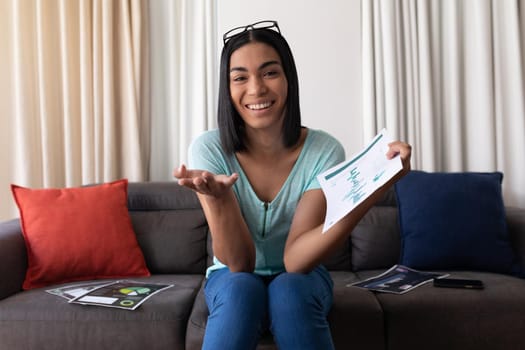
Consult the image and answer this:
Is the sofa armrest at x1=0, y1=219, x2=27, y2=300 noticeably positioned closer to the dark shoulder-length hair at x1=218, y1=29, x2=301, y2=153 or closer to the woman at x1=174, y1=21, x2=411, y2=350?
the woman at x1=174, y1=21, x2=411, y2=350

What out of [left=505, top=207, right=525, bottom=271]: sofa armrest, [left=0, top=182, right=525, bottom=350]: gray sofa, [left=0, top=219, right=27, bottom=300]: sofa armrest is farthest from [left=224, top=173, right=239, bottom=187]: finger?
[left=505, top=207, right=525, bottom=271]: sofa armrest

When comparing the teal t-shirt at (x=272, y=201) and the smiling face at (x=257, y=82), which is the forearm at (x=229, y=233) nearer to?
the teal t-shirt at (x=272, y=201)

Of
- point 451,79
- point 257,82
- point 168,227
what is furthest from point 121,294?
point 451,79

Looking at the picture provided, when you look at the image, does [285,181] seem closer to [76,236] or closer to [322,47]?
[76,236]

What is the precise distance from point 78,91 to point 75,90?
21 millimetres

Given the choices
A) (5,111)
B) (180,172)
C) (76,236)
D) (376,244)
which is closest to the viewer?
(180,172)

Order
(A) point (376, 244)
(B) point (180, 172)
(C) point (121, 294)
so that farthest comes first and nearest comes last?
(A) point (376, 244) → (C) point (121, 294) → (B) point (180, 172)

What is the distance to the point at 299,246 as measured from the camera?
48.9 inches

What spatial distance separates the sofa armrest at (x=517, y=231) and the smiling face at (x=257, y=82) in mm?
1225

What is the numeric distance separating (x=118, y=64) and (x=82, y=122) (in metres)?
0.38

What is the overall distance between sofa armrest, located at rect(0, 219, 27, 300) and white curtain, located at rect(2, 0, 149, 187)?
2.01 feet

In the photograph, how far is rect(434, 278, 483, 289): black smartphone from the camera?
1.57m

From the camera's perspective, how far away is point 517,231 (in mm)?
1909

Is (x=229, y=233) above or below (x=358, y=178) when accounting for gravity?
below
